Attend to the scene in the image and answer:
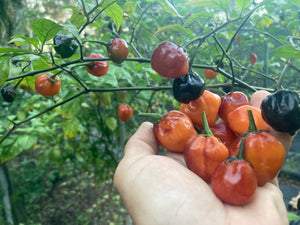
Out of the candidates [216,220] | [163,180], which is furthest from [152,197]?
[216,220]

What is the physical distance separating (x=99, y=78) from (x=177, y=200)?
1228 mm

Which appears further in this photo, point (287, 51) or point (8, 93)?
point (8, 93)

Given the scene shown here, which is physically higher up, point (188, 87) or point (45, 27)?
point (45, 27)

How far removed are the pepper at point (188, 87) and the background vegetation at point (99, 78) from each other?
0.10m

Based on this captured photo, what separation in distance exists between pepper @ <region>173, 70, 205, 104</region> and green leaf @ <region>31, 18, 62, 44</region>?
0.58 metres

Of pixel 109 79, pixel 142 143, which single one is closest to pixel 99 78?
pixel 109 79

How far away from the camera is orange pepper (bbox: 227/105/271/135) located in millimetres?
1202

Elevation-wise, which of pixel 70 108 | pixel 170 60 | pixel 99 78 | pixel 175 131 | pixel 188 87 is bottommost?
pixel 70 108

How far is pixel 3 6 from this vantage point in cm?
183

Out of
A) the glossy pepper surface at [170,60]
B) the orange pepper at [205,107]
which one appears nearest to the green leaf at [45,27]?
the glossy pepper surface at [170,60]

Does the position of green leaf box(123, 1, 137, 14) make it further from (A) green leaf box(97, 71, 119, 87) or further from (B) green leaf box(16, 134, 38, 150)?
(B) green leaf box(16, 134, 38, 150)

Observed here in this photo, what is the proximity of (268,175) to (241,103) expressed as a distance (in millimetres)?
393

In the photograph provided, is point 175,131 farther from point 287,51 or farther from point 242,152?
point 287,51

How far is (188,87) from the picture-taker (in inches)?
45.1
